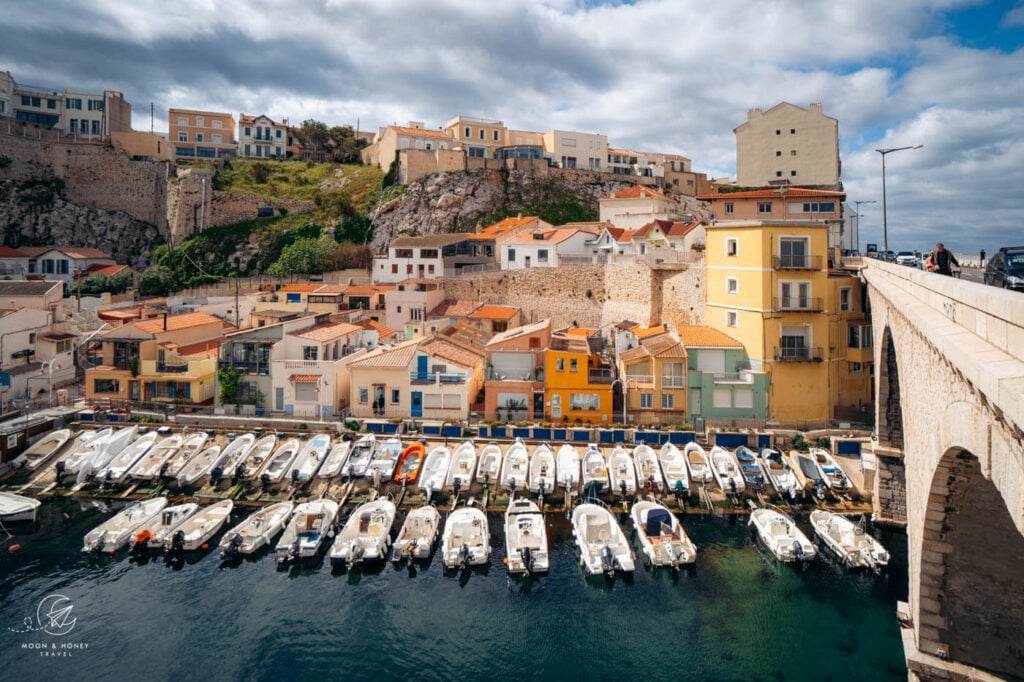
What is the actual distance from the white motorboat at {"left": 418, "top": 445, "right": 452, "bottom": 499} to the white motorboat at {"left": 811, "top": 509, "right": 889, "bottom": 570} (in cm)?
1265

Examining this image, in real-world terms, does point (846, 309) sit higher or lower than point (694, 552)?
higher

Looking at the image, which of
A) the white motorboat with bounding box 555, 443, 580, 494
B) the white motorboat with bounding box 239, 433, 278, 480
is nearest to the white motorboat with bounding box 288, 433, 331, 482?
the white motorboat with bounding box 239, 433, 278, 480

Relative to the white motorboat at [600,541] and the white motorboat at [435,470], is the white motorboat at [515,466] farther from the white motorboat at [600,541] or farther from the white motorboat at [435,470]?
the white motorboat at [600,541]

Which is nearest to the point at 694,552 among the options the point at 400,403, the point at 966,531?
the point at 966,531

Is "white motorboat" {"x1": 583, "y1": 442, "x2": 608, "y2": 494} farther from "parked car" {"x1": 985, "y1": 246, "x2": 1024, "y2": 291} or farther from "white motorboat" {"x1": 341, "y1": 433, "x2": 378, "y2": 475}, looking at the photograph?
"parked car" {"x1": 985, "y1": 246, "x2": 1024, "y2": 291}

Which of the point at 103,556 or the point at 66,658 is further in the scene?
the point at 103,556

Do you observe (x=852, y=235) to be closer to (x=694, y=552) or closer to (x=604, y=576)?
(x=694, y=552)

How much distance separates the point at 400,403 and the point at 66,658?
14.7 m

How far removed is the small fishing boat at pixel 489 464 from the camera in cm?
2262

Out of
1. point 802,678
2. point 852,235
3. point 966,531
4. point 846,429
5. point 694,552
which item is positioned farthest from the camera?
point 852,235

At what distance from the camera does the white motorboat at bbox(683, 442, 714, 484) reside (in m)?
22.6

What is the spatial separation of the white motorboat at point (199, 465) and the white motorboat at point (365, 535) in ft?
23.1

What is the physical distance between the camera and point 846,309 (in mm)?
26703

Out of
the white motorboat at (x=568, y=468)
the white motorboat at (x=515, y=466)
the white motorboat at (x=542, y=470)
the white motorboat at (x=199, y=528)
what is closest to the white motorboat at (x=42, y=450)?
the white motorboat at (x=199, y=528)
